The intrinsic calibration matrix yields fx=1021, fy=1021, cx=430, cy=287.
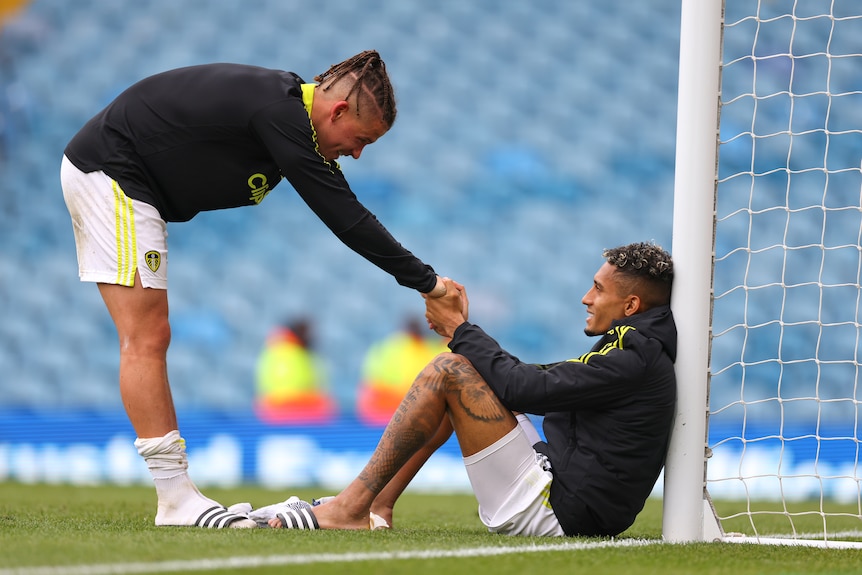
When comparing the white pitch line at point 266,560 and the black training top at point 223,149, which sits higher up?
the black training top at point 223,149

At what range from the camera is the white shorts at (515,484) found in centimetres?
306

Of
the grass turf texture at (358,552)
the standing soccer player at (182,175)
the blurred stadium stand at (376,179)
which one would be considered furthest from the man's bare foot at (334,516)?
the blurred stadium stand at (376,179)

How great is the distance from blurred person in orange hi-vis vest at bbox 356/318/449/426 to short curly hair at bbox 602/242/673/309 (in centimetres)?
684

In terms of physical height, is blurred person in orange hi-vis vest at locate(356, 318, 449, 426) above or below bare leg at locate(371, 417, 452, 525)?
below

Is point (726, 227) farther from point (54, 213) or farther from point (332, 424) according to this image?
point (54, 213)

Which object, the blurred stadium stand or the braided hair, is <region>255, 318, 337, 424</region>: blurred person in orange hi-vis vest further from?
the braided hair

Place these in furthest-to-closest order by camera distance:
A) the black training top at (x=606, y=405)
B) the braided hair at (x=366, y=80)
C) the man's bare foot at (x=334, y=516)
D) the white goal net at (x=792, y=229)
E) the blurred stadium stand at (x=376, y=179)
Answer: the blurred stadium stand at (x=376, y=179)
the white goal net at (x=792, y=229)
the braided hair at (x=366, y=80)
the man's bare foot at (x=334, y=516)
the black training top at (x=606, y=405)

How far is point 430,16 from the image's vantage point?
39.2ft

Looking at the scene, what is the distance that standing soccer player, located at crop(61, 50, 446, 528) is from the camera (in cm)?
312

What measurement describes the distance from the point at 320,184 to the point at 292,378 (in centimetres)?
737

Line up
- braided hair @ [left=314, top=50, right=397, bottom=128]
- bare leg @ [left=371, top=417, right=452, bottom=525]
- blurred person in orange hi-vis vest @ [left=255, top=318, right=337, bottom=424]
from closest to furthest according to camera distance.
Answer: braided hair @ [left=314, top=50, right=397, bottom=128] → bare leg @ [left=371, top=417, right=452, bottom=525] → blurred person in orange hi-vis vest @ [left=255, top=318, right=337, bottom=424]

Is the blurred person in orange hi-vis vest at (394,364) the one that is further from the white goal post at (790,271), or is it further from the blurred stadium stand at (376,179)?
the white goal post at (790,271)

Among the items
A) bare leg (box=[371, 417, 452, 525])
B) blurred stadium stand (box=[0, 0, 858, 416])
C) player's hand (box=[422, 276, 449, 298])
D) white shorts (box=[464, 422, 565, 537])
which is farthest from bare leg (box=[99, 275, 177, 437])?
blurred stadium stand (box=[0, 0, 858, 416])

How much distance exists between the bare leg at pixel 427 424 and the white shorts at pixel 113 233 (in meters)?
0.88
